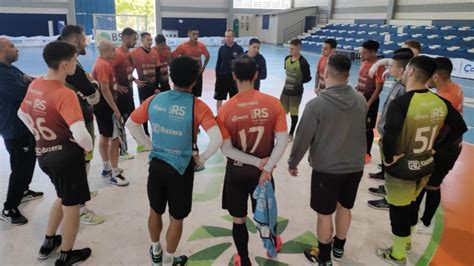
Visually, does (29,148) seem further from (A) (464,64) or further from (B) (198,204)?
(A) (464,64)

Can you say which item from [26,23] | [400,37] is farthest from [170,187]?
[26,23]

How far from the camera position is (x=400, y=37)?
18609 millimetres

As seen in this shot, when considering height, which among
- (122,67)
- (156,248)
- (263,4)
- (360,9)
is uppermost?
(263,4)

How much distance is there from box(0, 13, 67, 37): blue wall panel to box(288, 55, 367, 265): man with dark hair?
2691cm

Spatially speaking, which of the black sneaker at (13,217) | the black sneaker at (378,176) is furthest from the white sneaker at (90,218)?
the black sneaker at (378,176)

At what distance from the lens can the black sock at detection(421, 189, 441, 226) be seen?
144 inches

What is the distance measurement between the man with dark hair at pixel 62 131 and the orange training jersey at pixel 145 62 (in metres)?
2.95

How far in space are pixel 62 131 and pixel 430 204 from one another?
11.8 ft

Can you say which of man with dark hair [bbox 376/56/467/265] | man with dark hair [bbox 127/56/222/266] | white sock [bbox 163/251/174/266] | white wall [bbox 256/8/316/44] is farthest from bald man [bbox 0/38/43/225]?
white wall [bbox 256/8/316/44]

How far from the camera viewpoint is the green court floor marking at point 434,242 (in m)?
3.33

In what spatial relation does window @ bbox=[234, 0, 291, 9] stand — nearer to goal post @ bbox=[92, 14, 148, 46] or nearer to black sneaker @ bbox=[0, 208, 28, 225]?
goal post @ bbox=[92, 14, 148, 46]

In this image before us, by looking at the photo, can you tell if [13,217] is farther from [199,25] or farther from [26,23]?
[199,25]

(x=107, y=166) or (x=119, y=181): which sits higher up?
(x=107, y=166)

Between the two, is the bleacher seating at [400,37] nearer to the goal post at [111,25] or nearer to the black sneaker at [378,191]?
the goal post at [111,25]
